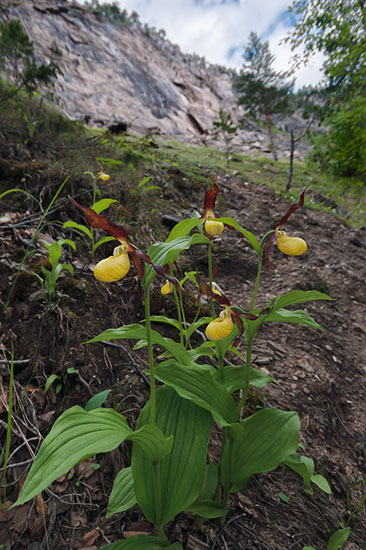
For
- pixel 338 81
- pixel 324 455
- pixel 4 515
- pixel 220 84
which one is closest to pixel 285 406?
pixel 324 455

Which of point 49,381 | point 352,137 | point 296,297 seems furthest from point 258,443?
point 352,137

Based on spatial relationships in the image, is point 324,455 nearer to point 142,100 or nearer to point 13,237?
point 13,237

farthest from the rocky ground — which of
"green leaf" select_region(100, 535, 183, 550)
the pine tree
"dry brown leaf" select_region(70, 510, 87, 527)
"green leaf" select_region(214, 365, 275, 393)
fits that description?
the pine tree

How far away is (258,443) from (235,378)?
21cm

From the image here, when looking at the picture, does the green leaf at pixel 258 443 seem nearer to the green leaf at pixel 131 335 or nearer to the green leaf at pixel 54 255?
the green leaf at pixel 131 335

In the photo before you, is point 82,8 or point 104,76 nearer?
point 104,76

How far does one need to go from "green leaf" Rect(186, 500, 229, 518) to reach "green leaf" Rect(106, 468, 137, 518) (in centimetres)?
20

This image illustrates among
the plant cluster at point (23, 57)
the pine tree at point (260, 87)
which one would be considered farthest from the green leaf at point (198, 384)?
the pine tree at point (260, 87)

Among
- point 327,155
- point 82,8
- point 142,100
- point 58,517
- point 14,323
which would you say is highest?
point 82,8

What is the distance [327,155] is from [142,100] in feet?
59.8

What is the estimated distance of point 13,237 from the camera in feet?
5.78

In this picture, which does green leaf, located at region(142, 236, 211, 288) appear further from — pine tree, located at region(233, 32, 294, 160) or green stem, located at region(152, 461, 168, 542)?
pine tree, located at region(233, 32, 294, 160)

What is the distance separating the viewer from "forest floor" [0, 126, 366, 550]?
88 cm

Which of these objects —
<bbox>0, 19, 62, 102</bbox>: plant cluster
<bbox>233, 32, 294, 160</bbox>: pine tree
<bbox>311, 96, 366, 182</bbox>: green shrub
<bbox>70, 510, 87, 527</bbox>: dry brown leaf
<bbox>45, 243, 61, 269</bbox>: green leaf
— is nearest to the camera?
<bbox>70, 510, 87, 527</bbox>: dry brown leaf
